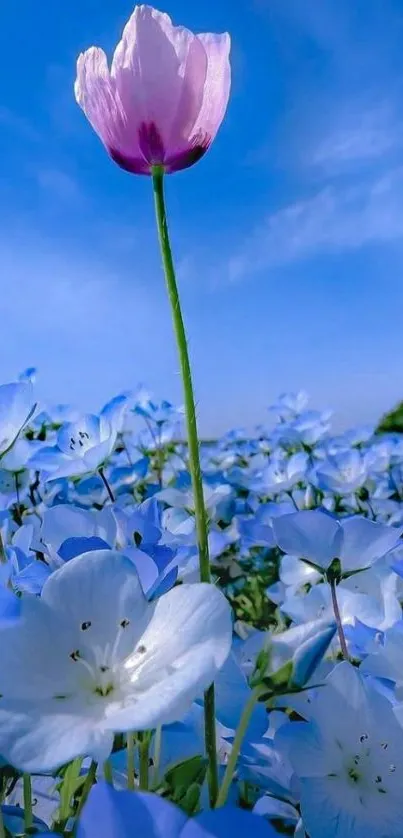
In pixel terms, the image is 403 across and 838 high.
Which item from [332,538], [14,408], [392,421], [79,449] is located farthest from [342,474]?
[392,421]

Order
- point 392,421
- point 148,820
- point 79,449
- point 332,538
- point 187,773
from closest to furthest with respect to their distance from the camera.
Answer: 1. point 148,820
2. point 187,773
3. point 332,538
4. point 79,449
5. point 392,421

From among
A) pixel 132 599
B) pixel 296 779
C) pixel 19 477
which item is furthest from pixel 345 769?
pixel 19 477

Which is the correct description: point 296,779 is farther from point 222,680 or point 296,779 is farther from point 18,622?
point 18,622

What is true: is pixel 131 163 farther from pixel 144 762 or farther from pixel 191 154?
pixel 144 762

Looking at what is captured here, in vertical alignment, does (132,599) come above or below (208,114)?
below

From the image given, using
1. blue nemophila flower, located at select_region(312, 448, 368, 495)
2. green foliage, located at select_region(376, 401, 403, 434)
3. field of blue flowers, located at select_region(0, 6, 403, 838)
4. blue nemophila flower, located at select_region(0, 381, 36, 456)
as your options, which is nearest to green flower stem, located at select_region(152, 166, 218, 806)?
field of blue flowers, located at select_region(0, 6, 403, 838)

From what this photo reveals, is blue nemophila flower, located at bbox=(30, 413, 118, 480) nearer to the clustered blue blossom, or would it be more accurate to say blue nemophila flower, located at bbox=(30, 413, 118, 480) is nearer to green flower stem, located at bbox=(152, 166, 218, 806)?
the clustered blue blossom
